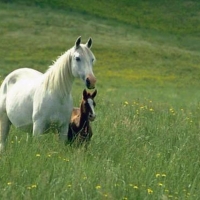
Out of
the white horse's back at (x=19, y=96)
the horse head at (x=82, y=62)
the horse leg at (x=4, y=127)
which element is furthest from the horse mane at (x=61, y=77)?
the horse leg at (x=4, y=127)

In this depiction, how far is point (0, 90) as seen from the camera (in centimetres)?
1182

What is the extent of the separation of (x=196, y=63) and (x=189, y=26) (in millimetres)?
14364

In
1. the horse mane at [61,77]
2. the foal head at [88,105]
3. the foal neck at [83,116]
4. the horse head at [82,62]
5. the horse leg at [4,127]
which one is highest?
the horse head at [82,62]

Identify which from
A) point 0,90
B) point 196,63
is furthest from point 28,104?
point 196,63

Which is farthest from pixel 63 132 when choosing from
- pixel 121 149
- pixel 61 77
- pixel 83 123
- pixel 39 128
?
pixel 121 149

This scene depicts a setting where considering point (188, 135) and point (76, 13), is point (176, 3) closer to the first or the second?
point (76, 13)

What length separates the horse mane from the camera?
1020 centimetres

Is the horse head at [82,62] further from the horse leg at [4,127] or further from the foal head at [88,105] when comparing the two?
the horse leg at [4,127]

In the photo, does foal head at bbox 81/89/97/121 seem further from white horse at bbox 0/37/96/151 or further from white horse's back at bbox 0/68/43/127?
white horse's back at bbox 0/68/43/127

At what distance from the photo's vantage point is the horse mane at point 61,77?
10.2m

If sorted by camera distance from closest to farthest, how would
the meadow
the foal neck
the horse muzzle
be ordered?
the meadow → the horse muzzle → the foal neck

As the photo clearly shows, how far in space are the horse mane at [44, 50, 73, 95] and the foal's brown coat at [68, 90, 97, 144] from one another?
1.00 feet

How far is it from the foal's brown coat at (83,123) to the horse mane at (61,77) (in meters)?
0.30

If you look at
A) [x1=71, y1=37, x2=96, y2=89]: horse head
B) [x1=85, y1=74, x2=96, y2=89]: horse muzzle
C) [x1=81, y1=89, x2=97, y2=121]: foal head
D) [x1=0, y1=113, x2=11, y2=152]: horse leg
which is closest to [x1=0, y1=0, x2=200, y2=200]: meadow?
[x1=0, y1=113, x2=11, y2=152]: horse leg
